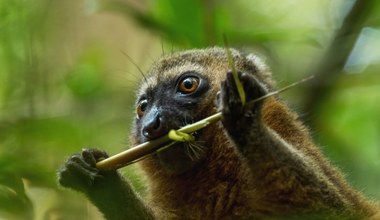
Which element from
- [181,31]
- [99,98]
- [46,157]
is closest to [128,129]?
[99,98]

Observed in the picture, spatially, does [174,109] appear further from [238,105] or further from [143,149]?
[238,105]

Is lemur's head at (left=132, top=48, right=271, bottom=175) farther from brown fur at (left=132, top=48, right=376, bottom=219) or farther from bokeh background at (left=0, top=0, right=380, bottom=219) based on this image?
bokeh background at (left=0, top=0, right=380, bottom=219)

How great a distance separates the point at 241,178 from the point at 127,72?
2799 mm

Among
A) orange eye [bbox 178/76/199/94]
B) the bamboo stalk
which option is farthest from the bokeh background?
orange eye [bbox 178/76/199/94]

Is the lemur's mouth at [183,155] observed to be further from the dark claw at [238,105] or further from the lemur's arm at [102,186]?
the dark claw at [238,105]

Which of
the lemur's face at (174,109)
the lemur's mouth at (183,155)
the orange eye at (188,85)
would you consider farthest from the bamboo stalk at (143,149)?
the orange eye at (188,85)

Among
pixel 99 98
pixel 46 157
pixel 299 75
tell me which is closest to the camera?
pixel 46 157

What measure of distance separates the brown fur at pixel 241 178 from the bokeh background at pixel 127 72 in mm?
489

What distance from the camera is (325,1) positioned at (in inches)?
345

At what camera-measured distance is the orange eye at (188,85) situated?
5.46 meters

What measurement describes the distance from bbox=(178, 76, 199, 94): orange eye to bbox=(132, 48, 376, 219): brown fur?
119 millimetres

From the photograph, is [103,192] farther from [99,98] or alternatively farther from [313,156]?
[99,98]

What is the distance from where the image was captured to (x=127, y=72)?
24.1 ft

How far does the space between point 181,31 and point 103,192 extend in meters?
2.34
